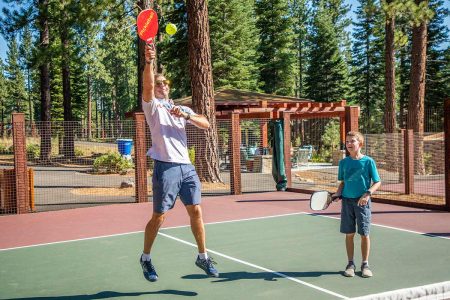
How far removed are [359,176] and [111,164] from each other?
17.3m

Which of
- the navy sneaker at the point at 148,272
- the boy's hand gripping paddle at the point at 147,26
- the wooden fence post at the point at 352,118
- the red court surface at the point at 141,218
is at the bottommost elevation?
the red court surface at the point at 141,218

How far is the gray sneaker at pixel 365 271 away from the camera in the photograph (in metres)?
5.61

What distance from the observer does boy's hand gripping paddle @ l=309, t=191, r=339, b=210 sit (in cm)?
579

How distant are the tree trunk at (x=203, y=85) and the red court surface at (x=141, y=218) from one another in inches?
129

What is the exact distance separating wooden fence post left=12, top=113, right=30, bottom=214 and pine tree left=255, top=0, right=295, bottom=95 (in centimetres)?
3952

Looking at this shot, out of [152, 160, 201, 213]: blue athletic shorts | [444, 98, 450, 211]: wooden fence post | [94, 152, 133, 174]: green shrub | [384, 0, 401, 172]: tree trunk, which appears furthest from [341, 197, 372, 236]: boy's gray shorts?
[384, 0, 401, 172]: tree trunk

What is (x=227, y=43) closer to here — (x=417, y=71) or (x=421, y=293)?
(x=417, y=71)

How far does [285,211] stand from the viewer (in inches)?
436

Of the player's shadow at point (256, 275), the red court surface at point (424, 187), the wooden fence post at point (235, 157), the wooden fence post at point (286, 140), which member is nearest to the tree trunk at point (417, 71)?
A: the red court surface at point (424, 187)

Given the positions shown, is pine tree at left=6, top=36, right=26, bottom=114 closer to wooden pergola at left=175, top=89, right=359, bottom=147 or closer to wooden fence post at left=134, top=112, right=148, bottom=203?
wooden pergola at left=175, top=89, right=359, bottom=147

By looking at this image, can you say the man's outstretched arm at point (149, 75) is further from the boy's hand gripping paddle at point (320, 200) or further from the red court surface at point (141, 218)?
the red court surface at point (141, 218)

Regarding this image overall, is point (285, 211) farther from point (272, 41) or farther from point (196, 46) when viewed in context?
point (272, 41)

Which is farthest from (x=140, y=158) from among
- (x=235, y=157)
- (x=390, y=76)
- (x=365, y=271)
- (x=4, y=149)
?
(x=390, y=76)

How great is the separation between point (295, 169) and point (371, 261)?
1709 centimetres
